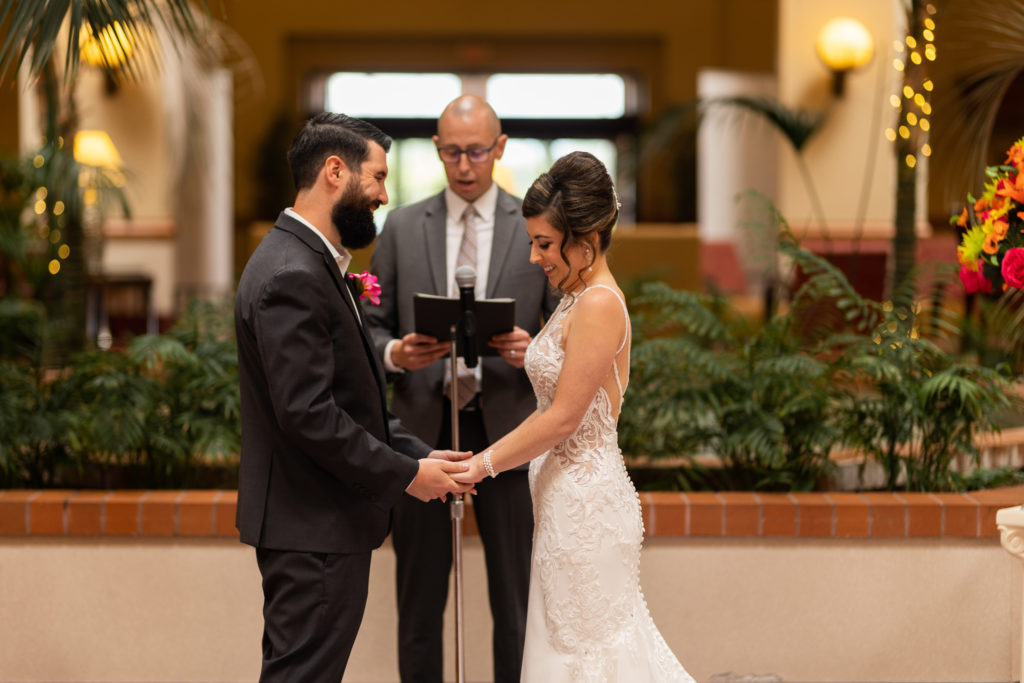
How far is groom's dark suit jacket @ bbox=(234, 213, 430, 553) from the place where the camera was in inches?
96.3

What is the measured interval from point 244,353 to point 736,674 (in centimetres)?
220

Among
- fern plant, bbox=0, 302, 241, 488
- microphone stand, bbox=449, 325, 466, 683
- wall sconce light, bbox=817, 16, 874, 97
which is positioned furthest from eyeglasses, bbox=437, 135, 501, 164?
wall sconce light, bbox=817, 16, 874, 97

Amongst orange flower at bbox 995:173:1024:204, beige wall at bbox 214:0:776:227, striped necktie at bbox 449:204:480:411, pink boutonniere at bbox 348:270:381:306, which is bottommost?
pink boutonniere at bbox 348:270:381:306

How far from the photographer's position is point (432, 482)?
2688 millimetres

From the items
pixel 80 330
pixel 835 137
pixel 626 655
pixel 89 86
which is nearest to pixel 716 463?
pixel 626 655

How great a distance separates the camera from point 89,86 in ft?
33.0

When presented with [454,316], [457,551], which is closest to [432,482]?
[457,551]

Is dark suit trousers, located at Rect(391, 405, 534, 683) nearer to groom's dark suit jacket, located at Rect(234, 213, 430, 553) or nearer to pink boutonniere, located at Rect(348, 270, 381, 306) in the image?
pink boutonniere, located at Rect(348, 270, 381, 306)

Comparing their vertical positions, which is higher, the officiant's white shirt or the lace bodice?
the officiant's white shirt

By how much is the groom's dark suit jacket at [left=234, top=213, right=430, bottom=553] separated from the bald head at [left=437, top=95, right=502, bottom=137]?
0.81m

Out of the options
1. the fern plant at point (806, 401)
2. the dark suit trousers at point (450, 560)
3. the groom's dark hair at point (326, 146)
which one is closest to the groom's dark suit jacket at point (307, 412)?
the groom's dark hair at point (326, 146)

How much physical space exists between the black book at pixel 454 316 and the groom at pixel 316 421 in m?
0.31

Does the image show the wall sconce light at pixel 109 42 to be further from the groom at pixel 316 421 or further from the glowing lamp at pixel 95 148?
the glowing lamp at pixel 95 148

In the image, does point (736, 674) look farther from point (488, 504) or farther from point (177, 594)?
point (177, 594)
